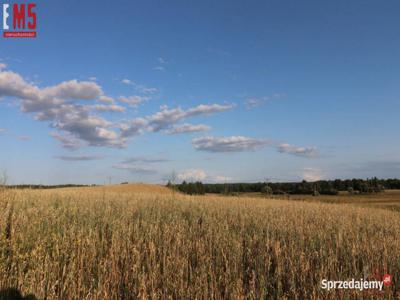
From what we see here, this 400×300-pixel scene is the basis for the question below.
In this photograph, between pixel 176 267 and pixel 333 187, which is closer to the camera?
pixel 176 267

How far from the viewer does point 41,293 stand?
3680mm

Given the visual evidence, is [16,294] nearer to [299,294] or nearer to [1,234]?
[1,234]

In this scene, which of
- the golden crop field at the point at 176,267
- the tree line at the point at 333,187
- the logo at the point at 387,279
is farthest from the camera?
the tree line at the point at 333,187

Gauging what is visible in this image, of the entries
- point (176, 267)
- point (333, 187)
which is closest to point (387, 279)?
point (176, 267)

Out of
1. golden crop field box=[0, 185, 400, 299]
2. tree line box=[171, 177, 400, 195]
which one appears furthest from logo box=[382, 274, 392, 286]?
tree line box=[171, 177, 400, 195]

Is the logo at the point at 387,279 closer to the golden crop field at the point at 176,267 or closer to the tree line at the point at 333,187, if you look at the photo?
the golden crop field at the point at 176,267

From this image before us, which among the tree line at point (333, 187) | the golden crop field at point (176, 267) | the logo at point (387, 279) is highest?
the golden crop field at point (176, 267)

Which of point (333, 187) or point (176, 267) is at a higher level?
point (176, 267)

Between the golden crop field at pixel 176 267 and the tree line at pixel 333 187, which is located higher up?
the golden crop field at pixel 176 267

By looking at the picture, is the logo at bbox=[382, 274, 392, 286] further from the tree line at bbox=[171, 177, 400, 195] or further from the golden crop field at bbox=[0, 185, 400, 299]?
the tree line at bbox=[171, 177, 400, 195]

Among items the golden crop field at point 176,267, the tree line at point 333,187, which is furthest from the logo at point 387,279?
the tree line at point 333,187

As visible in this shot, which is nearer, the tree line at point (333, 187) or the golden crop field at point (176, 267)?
the golden crop field at point (176, 267)

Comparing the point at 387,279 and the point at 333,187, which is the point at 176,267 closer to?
the point at 387,279

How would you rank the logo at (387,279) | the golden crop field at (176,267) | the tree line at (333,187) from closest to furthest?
the golden crop field at (176,267)
the logo at (387,279)
the tree line at (333,187)
